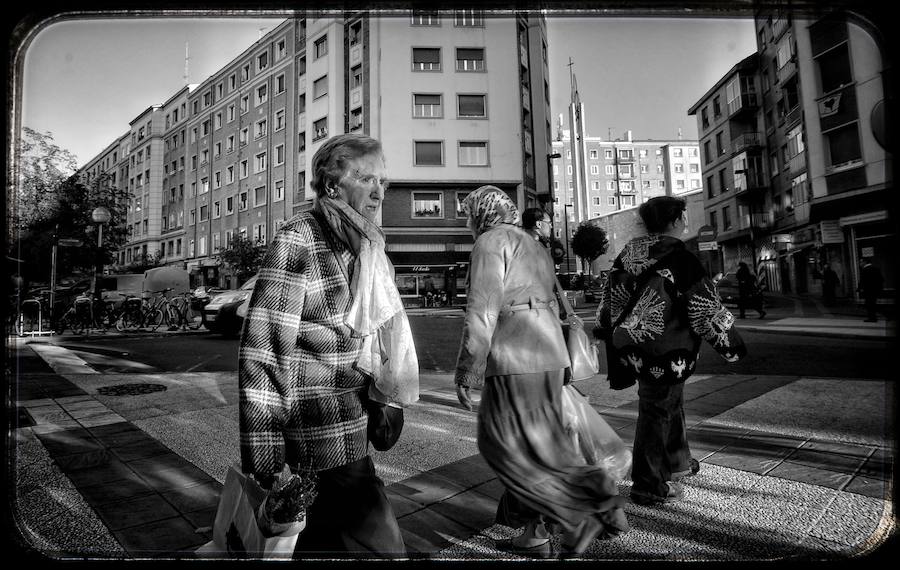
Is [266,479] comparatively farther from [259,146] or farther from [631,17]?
[259,146]

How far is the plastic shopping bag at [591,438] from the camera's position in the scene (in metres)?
2.20

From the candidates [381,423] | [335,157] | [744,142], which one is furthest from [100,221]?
[744,142]

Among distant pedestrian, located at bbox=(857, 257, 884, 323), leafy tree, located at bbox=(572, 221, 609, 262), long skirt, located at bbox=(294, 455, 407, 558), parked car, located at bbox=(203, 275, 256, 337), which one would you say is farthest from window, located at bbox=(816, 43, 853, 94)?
leafy tree, located at bbox=(572, 221, 609, 262)

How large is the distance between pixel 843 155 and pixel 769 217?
1575 inches

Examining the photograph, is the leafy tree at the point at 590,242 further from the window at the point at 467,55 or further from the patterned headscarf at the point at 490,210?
the patterned headscarf at the point at 490,210

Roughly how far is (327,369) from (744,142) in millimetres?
40477

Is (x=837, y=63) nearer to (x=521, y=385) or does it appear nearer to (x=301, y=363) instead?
(x=521, y=385)

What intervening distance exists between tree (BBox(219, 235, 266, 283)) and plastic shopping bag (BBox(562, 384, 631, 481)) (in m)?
32.0

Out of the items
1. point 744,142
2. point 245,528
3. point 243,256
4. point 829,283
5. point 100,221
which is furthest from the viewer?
point 744,142

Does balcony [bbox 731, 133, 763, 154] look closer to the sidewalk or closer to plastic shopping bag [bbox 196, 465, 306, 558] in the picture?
the sidewalk

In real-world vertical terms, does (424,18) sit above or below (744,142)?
below

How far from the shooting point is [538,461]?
202 centimetres

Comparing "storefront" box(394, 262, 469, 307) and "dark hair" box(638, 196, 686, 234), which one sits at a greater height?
"storefront" box(394, 262, 469, 307)

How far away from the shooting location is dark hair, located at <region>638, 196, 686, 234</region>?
8.95 ft
